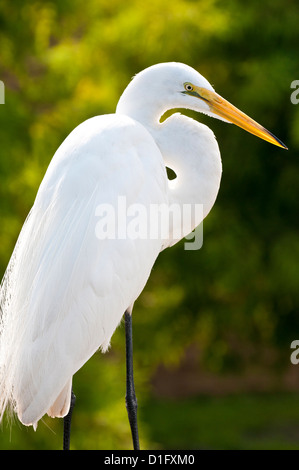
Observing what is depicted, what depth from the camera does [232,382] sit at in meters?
7.82

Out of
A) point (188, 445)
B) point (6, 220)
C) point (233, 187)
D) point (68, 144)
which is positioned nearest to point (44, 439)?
point (6, 220)

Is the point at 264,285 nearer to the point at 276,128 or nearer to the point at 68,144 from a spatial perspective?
the point at 276,128

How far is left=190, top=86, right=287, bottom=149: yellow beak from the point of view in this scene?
165 cm

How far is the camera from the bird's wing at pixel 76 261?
1.46m

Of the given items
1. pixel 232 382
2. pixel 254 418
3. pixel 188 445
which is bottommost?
pixel 188 445

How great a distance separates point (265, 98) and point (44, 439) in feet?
8.49

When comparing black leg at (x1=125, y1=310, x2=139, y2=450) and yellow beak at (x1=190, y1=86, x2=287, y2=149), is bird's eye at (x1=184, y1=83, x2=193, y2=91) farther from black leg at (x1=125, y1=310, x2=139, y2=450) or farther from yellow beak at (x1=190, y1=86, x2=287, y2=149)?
black leg at (x1=125, y1=310, x2=139, y2=450)

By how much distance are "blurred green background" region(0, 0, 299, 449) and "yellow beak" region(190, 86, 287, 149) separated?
317 centimetres

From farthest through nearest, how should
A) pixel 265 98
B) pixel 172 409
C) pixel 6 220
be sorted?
pixel 172 409 → pixel 265 98 → pixel 6 220
